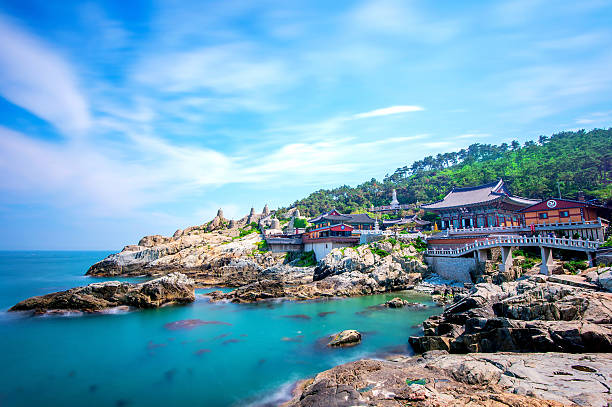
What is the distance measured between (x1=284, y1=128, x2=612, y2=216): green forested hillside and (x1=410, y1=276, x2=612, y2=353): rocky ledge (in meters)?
38.1

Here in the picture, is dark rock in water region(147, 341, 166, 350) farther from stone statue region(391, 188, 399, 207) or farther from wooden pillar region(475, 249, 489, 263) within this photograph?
stone statue region(391, 188, 399, 207)

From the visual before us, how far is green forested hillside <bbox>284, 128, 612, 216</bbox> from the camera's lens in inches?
2362

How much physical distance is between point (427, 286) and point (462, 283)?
3777mm

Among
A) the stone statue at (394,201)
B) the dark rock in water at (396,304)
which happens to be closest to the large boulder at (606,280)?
the dark rock in water at (396,304)

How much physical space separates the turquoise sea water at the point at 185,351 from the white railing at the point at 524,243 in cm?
924

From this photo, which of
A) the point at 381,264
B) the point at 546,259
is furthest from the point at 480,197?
the point at 381,264

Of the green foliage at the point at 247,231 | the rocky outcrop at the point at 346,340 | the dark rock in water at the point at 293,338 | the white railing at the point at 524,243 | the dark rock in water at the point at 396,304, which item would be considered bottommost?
the dark rock in water at the point at 396,304

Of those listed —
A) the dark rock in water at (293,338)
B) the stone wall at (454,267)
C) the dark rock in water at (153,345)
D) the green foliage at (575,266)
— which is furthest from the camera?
the stone wall at (454,267)

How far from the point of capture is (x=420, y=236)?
44250 millimetres

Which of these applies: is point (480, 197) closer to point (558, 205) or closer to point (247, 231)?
point (558, 205)

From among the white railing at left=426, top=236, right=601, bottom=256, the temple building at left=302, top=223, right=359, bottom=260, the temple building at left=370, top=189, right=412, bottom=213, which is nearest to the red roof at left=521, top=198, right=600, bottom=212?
the white railing at left=426, top=236, right=601, bottom=256

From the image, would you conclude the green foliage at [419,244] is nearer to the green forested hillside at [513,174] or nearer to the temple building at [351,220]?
the temple building at [351,220]

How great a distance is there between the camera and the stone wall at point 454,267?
34.8m

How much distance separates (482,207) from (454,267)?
10.9 meters
